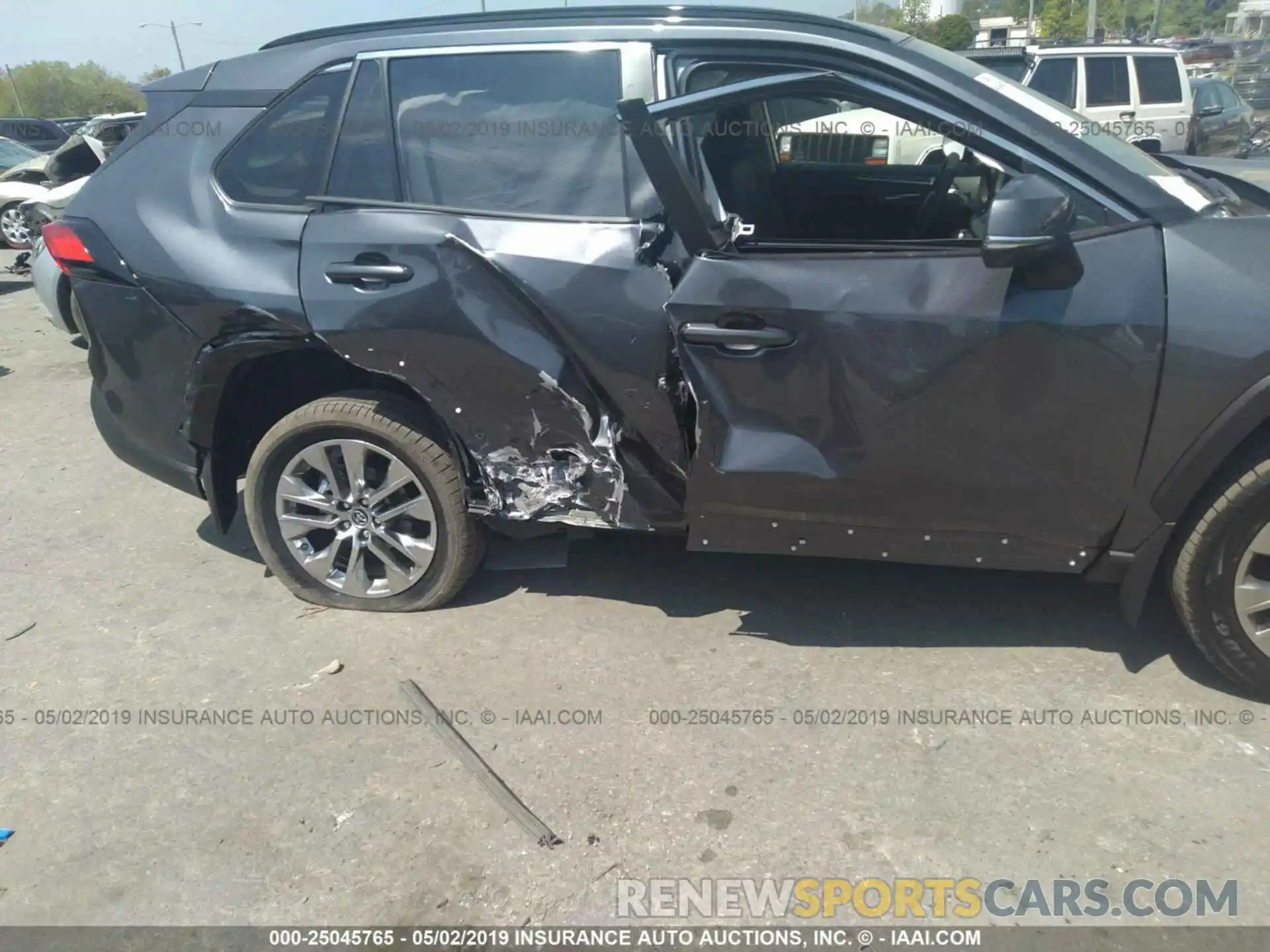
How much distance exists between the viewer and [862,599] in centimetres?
349

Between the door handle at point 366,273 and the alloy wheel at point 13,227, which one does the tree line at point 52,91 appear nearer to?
the alloy wheel at point 13,227

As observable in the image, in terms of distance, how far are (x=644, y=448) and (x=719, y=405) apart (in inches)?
12.9

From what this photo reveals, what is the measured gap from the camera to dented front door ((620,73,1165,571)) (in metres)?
2.57

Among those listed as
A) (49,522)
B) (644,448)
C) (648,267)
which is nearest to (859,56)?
(648,267)

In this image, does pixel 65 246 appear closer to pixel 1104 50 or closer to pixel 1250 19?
pixel 1104 50

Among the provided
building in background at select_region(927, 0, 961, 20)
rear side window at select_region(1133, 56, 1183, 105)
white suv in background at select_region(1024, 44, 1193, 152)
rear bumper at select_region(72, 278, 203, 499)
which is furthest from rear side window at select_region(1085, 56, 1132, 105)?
building in background at select_region(927, 0, 961, 20)

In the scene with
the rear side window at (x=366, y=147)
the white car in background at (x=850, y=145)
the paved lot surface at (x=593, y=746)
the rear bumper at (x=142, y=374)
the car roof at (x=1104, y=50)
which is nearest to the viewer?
the paved lot surface at (x=593, y=746)

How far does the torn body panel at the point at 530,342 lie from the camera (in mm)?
2850

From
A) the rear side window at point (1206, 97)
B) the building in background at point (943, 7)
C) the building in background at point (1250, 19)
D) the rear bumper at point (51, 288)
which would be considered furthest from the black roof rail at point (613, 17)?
the building in background at point (1250, 19)

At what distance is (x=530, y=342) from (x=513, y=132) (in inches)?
26.2

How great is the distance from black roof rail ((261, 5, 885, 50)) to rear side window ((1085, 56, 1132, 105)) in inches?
432

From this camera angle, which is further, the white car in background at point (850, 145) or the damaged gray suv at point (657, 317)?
the white car in background at point (850, 145)

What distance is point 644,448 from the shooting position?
9.89 feet

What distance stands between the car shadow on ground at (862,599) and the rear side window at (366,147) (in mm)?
1511
